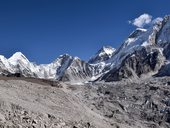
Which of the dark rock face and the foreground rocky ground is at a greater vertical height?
the dark rock face

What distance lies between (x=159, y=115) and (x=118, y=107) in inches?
303

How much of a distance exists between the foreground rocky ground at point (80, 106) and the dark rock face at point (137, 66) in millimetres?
67176

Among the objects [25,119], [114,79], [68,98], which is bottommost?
[25,119]

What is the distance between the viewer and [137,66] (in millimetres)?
192375

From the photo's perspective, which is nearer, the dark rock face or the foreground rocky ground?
the foreground rocky ground

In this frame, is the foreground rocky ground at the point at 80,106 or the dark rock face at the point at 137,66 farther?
the dark rock face at the point at 137,66

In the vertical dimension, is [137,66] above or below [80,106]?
above

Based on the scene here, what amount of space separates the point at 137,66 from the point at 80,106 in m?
119

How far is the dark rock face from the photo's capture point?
184 meters

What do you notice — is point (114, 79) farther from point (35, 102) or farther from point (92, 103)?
point (35, 102)

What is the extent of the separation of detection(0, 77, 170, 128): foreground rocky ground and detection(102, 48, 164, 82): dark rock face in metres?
67.2

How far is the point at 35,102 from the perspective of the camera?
207ft

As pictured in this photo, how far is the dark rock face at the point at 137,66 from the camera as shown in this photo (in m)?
184

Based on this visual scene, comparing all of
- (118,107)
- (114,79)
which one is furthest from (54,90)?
(114,79)
